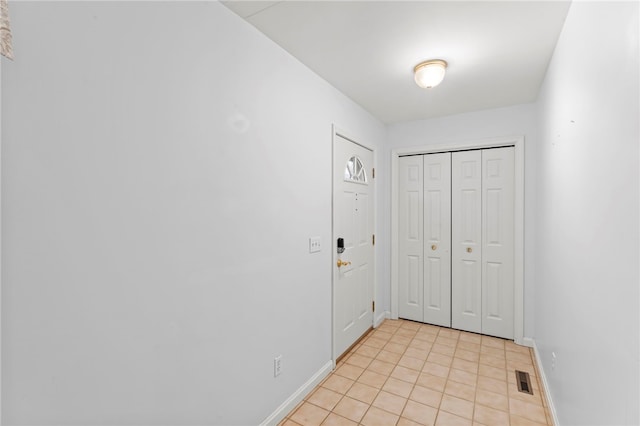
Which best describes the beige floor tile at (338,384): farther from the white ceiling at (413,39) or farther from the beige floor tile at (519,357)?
the white ceiling at (413,39)

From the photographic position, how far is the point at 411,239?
3680 mm

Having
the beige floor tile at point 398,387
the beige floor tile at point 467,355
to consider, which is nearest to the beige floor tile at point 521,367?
the beige floor tile at point 467,355

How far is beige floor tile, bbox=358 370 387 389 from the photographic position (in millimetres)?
2373

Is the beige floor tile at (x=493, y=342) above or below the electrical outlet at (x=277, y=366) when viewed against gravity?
below

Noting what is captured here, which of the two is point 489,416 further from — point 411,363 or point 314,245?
point 314,245

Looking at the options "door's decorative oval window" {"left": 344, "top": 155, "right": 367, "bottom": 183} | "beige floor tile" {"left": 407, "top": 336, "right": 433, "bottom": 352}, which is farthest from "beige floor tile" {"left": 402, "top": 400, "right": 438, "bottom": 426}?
"door's decorative oval window" {"left": 344, "top": 155, "right": 367, "bottom": 183}

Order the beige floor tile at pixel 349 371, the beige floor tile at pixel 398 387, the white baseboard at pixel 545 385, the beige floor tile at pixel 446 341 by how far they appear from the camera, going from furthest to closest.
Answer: the beige floor tile at pixel 446 341 → the beige floor tile at pixel 349 371 → the beige floor tile at pixel 398 387 → the white baseboard at pixel 545 385

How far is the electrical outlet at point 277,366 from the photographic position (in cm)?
194

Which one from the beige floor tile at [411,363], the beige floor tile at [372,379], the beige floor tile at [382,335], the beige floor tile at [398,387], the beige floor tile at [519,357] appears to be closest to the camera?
the beige floor tile at [398,387]

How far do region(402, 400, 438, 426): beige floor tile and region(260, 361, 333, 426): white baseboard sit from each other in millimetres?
663

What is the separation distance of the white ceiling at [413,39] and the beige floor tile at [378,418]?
2407 mm

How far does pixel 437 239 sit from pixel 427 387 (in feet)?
5.48

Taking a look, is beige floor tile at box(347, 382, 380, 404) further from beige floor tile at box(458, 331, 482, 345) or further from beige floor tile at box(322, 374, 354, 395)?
beige floor tile at box(458, 331, 482, 345)

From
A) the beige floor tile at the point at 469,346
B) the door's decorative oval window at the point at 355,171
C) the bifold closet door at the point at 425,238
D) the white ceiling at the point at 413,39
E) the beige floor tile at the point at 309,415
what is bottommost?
the beige floor tile at the point at 309,415
